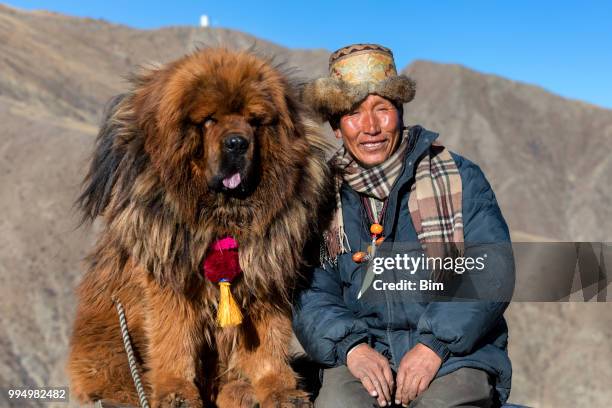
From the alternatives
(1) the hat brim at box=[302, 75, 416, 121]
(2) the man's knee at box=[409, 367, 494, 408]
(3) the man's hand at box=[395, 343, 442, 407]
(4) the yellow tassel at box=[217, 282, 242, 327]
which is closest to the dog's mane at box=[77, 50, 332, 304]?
(4) the yellow tassel at box=[217, 282, 242, 327]

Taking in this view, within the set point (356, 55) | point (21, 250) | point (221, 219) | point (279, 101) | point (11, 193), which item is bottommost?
point (21, 250)

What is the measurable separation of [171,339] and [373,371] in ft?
3.03

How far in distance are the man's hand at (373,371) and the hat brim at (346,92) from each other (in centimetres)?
122

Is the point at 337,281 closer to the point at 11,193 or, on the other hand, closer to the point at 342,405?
the point at 342,405

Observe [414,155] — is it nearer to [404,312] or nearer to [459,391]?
[404,312]

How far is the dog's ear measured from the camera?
10.4ft

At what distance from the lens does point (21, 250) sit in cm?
1257

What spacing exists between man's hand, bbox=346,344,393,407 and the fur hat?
1238mm

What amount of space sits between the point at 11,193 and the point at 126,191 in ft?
39.4

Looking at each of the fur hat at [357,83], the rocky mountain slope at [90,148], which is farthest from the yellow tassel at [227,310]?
the rocky mountain slope at [90,148]

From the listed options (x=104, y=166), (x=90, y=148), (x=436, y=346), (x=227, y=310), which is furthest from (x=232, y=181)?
(x=90, y=148)

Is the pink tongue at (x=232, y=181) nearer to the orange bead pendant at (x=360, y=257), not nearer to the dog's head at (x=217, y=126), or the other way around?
the dog's head at (x=217, y=126)

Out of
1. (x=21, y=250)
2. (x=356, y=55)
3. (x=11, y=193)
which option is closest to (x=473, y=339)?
(x=356, y=55)

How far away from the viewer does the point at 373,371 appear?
9.71 ft
